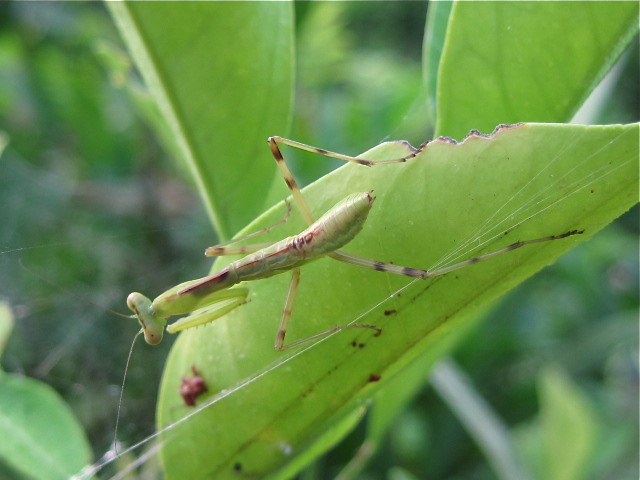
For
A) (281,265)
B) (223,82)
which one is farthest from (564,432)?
(223,82)

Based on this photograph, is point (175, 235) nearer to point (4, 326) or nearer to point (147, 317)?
point (147, 317)

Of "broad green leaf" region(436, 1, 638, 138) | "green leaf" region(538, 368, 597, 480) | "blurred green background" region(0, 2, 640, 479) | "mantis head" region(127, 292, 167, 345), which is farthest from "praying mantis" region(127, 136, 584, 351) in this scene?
"green leaf" region(538, 368, 597, 480)

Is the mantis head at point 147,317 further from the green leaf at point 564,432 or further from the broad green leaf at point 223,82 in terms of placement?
the green leaf at point 564,432

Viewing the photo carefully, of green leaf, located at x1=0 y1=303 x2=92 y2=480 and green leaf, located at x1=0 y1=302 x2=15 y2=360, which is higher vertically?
green leaf, located at x1=0 y1=302 x2=15 y2=360

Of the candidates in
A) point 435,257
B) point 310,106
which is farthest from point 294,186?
point 310,106

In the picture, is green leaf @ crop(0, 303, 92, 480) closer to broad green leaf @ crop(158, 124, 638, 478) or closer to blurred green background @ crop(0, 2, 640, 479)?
broad green leaf @ crop(158, 124, 638, 478)

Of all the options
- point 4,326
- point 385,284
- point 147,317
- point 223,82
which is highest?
point 223,82
